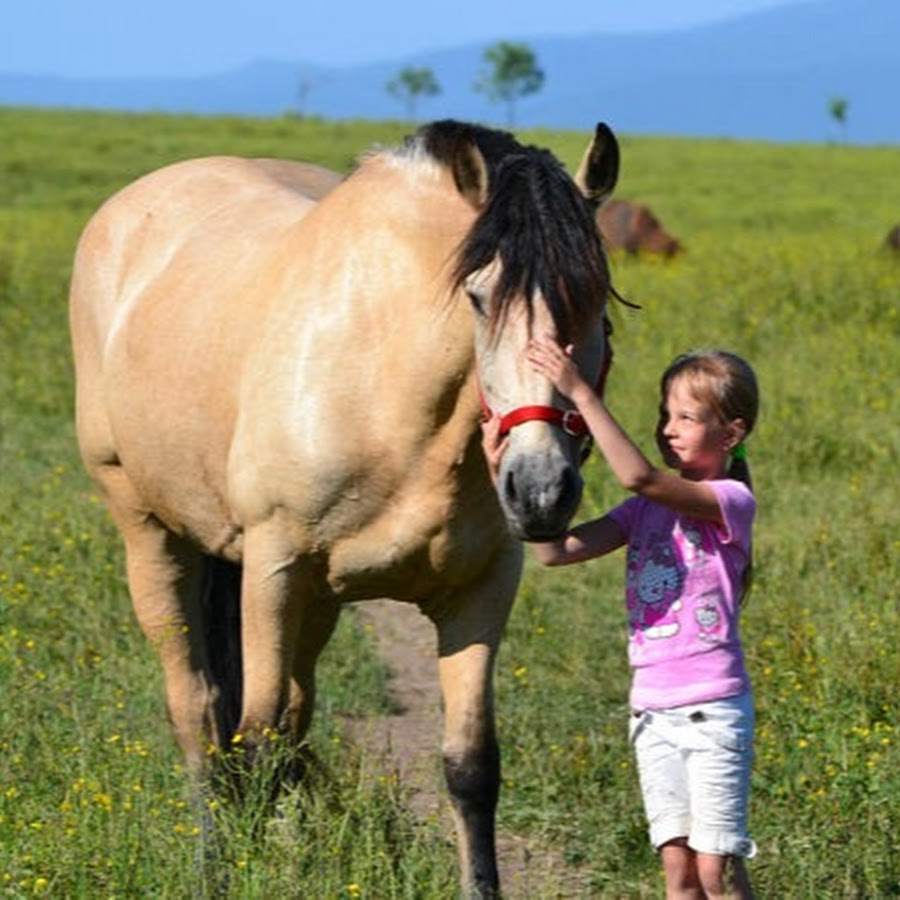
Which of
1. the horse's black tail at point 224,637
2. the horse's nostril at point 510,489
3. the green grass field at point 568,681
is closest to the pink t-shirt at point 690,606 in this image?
the horse's nostril at point 510,489

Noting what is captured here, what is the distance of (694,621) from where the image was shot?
3971 mm

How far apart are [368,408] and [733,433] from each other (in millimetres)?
922

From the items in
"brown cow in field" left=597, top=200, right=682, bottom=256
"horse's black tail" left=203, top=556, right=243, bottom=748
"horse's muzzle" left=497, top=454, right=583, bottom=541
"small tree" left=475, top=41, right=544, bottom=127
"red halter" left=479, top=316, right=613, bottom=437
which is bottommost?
"horse's black tail" left=203, top=556, right=243, bottom=748

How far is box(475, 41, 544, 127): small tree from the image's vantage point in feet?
454

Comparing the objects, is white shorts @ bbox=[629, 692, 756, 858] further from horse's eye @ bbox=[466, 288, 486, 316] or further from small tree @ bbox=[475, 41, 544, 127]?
small tree @ bbox=[475, 41, 544, 127]

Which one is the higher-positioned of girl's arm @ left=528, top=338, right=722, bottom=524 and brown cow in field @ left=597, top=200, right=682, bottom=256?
brown cow in field @ left=597, top=200, right=682, bottom=256

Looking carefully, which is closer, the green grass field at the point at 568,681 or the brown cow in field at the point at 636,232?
the green grass field at the point at 568,681

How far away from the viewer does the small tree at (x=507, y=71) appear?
138 m

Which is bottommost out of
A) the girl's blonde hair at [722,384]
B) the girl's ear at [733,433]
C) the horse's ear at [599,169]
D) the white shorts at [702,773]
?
the white shorts at [702,773]

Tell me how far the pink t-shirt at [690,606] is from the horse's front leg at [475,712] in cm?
76

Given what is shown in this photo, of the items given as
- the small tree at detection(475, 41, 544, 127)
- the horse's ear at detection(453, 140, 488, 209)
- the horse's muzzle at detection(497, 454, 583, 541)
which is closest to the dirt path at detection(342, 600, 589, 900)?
the horse's muzzle at detection(497, 454, 583, 541)

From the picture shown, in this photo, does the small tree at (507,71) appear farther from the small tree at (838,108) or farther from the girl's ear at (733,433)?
the girl's ear at (733,433)

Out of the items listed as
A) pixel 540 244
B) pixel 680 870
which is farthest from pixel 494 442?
pixel 680 870

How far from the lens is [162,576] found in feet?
19.8
